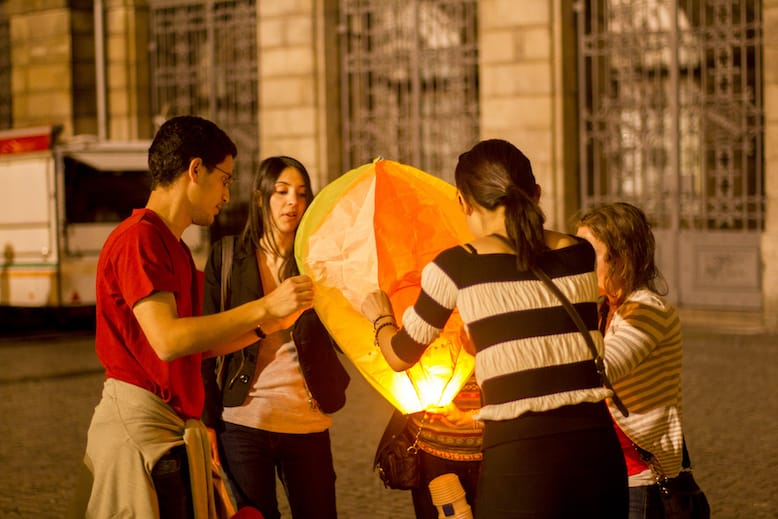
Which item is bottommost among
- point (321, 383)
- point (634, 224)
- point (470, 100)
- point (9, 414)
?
point (9, 414)

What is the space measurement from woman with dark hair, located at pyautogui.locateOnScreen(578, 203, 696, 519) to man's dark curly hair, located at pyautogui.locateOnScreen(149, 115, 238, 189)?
1213mm

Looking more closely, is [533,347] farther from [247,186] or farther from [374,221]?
[247,186]

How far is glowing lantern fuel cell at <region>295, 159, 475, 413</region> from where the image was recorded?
3.50 metres

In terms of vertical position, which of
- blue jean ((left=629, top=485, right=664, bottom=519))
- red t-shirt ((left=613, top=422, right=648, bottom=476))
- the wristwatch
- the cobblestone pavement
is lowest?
the cobblestone pavement

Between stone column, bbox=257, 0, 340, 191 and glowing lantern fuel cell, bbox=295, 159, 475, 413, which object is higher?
stone column, bbox=257, 0, 340, 191

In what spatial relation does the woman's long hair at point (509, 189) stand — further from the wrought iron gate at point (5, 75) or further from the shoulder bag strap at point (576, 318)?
the wrought iron gate at point (5, 75)

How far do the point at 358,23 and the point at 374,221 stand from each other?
1304 centimetres

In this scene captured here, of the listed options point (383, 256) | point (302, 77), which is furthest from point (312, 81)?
point (383, 256)

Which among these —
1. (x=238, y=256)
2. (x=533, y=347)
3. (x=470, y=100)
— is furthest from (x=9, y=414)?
(x=470, y=100)

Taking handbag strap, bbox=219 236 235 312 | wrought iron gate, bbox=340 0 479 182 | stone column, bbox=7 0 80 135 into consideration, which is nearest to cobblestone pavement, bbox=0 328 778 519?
handbag strap, bbox=219 236 235 312

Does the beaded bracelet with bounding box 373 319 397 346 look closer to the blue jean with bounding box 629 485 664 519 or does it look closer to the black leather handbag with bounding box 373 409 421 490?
the black leather handbag with bounding box 373 409 421 490

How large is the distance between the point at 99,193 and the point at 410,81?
449cm

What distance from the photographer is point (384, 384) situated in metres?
3.49

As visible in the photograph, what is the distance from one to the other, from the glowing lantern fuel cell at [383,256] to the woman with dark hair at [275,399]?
1.21ft
